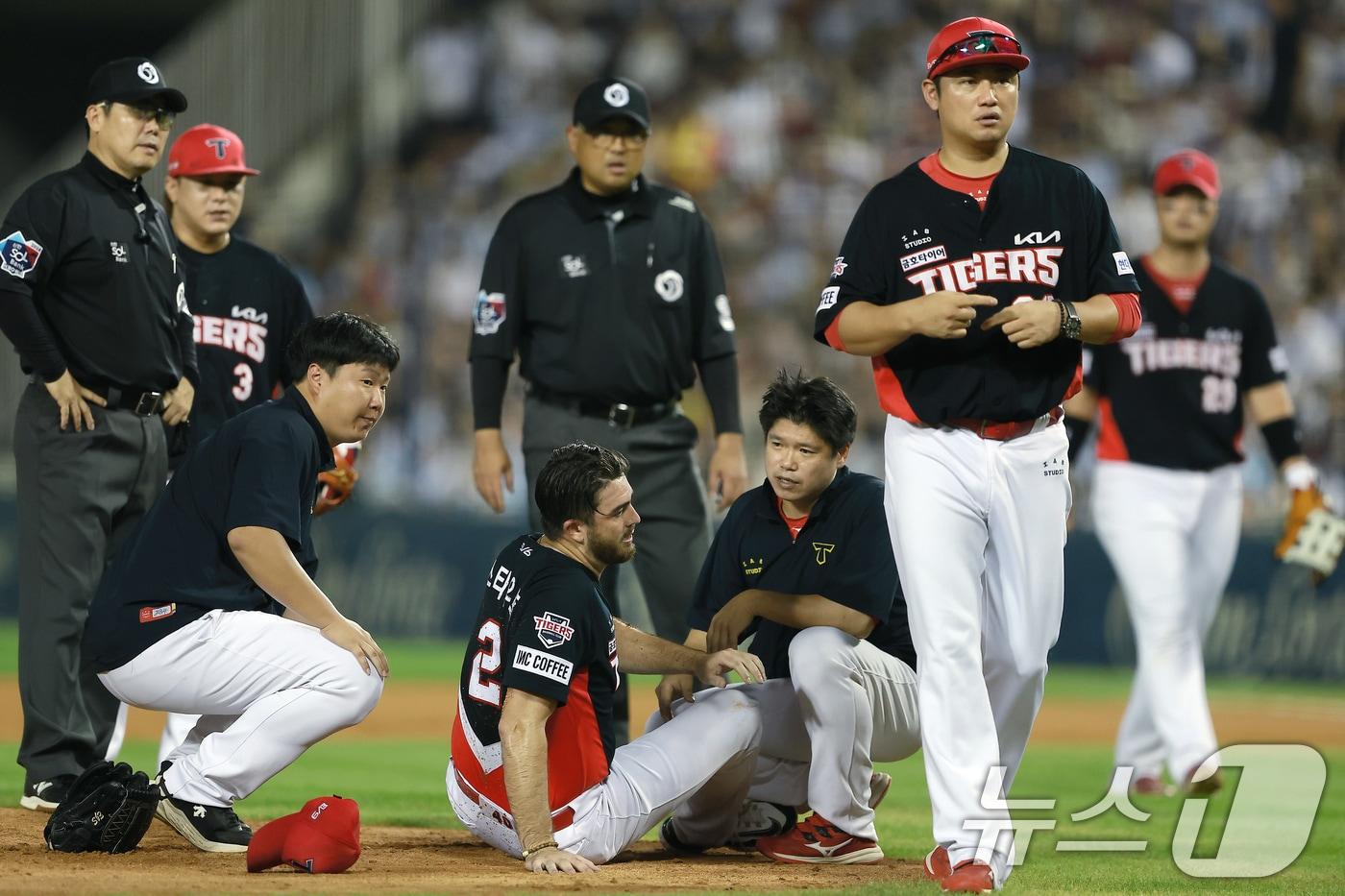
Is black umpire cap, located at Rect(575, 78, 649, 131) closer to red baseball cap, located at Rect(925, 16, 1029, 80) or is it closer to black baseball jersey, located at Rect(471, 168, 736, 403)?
black baseball jersey, located at Rect(471, 168, 736, 403)

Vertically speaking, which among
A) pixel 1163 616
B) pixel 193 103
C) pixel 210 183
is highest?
pixel 193 103

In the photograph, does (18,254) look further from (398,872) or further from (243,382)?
(398,872)

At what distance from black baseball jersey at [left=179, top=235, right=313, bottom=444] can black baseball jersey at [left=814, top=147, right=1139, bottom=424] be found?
10.1 ft

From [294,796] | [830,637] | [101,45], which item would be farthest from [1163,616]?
[101,45]

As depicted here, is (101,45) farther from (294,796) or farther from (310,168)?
(294,796)

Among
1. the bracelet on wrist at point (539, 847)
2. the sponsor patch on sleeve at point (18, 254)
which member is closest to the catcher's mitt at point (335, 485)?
the sponsor patch on sleeve at point (18, 254)

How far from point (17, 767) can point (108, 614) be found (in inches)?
121

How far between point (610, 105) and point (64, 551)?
9.34 feet

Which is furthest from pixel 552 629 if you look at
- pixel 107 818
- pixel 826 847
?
pixel 107 818

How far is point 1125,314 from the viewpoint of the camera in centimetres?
496

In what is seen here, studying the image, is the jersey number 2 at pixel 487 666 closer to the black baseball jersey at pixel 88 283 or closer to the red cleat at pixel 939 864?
the red cleat at pixel 939 864

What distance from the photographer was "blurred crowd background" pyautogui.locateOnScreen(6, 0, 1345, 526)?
15.5m

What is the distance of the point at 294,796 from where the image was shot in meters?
7.09

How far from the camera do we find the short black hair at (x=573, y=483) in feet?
16.8
